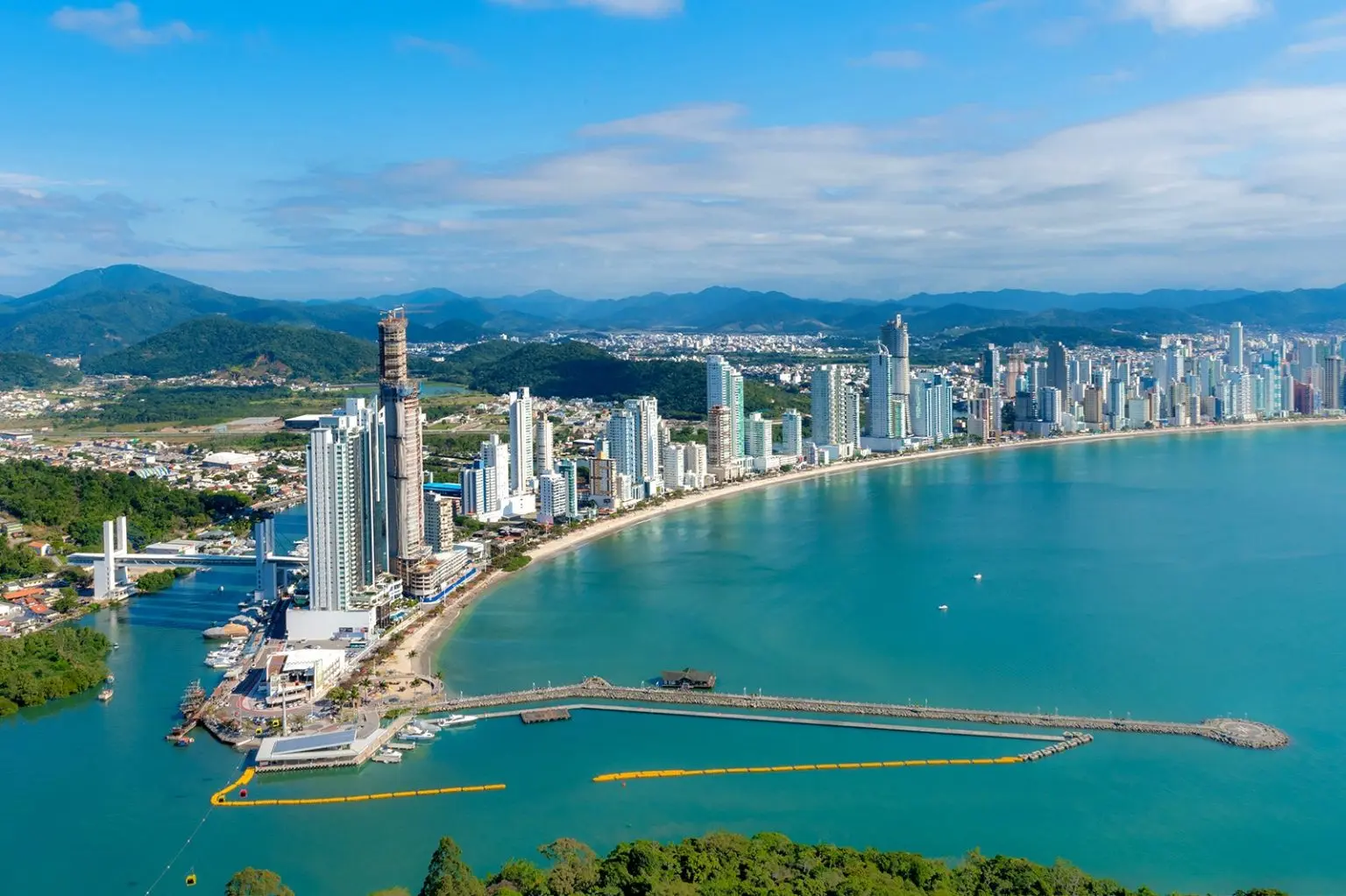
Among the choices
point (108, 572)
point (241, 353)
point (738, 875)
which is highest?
point (241, 353)

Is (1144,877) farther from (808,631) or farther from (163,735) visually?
(163,735)

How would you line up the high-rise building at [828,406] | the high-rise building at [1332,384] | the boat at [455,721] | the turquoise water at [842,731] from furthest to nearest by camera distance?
the high-rise building at [1332,384], the high-rise building at [828,406], the boat at [455,721], the turquoise water at [842,731]

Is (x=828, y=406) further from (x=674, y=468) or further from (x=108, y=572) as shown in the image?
(x=108, y=572)

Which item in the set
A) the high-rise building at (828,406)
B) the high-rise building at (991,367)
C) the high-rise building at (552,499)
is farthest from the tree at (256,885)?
the high-rise building at (991,367)

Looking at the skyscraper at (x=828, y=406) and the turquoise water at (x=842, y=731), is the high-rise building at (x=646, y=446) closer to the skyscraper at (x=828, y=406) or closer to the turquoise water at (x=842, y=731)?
the turquoise water at (x=842, y=731)

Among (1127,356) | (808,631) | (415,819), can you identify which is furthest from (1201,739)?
(1127,356)

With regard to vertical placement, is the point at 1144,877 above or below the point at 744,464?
below

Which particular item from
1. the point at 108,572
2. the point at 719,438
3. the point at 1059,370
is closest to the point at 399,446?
the point at 108,572
